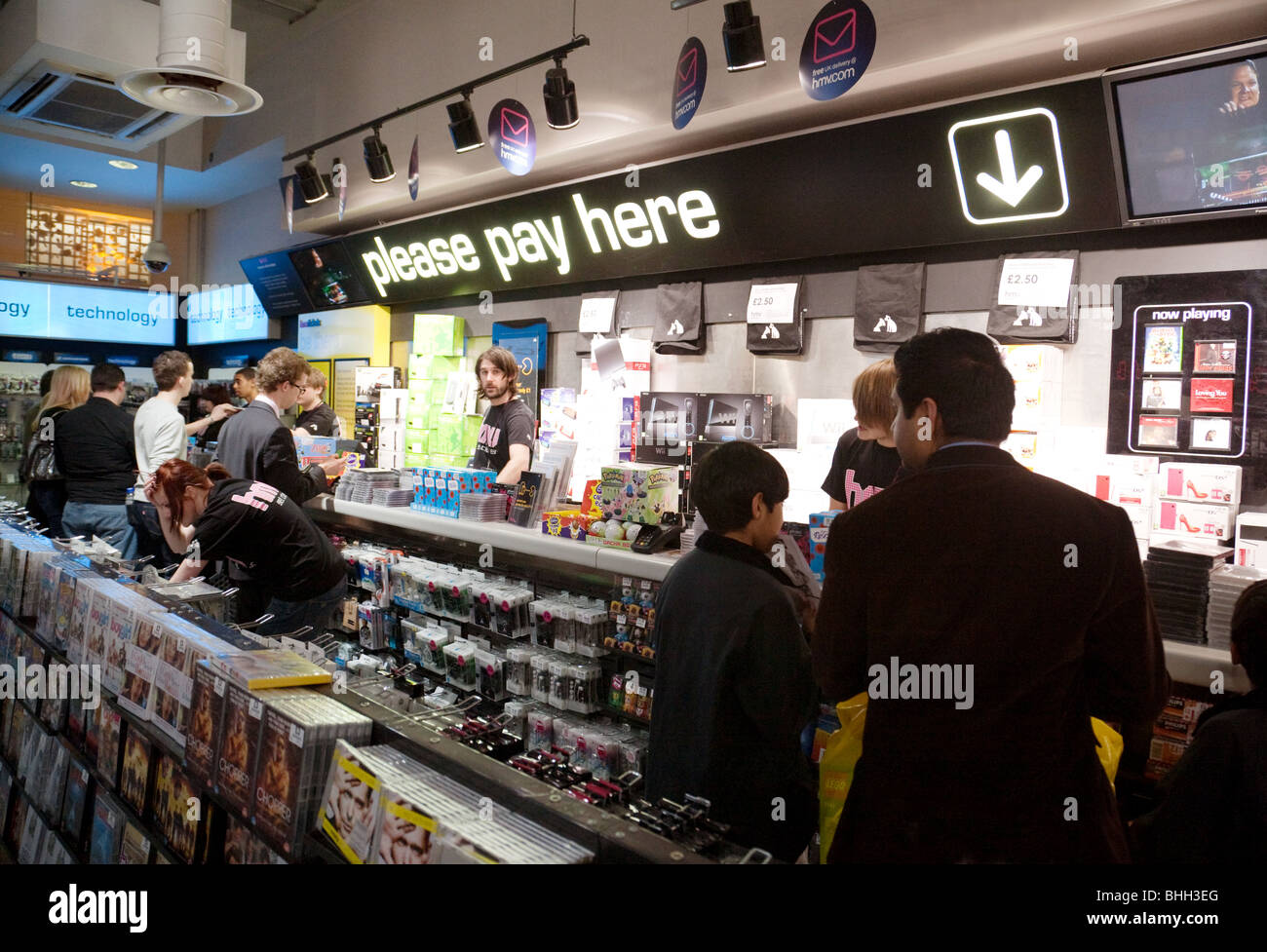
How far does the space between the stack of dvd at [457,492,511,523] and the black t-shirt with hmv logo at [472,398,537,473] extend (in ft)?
2.60

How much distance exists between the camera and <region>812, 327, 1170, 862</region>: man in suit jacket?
145 cm

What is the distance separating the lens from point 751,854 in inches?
50.4

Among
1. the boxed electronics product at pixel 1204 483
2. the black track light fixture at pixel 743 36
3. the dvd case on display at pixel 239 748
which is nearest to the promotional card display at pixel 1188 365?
the boxed electronics product at pixel 1204 483

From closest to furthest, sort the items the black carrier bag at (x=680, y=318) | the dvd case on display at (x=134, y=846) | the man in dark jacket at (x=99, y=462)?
the dvd case on display at (x=134, y=846)
the black carrier bag at (x=680, y=318)
the man in dark jacket at (x=99, y=462)

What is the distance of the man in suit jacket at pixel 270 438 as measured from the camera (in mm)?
4605

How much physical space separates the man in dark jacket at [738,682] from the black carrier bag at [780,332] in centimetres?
304

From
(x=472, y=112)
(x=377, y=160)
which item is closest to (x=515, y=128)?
(x=472, y=112)

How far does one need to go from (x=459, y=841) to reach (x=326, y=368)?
837 cm

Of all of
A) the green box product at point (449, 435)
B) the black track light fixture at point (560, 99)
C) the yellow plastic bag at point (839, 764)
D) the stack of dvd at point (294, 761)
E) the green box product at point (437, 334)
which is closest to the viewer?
the stack of dvd at point (294, 761)

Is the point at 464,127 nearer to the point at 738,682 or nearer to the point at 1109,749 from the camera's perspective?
the point at 738,682

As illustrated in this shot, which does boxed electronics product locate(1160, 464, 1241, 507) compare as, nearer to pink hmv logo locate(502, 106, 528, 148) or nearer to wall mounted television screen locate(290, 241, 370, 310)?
pink hmv logo locate(502, 106, 528, 148)

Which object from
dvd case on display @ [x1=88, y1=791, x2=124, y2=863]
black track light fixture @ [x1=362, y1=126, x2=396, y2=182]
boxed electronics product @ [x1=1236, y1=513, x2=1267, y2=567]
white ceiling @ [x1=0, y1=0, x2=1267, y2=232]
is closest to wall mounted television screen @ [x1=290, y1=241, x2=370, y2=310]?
white ceiling @ [x1=0, y1=0, x2=1267, y2=232]

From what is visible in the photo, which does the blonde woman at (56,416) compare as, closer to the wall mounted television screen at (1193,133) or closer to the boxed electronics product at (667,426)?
the boxed electronics product at (667,426)

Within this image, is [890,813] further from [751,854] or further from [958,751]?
[751,854]
